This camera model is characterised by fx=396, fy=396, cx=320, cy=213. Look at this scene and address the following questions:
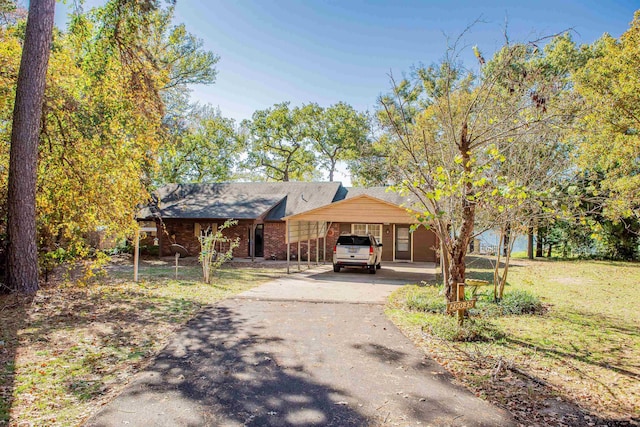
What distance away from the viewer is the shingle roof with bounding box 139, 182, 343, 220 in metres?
21.6

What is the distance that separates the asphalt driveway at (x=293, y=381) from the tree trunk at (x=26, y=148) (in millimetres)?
3955

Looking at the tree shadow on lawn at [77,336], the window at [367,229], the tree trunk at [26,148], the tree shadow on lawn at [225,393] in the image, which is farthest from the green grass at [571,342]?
the window at [367,229]

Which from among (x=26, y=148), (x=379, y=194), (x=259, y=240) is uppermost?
(x=379, y=194)

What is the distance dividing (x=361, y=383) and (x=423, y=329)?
2839 millimetres

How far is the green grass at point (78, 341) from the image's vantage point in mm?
4215

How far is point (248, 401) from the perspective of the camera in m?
4.25

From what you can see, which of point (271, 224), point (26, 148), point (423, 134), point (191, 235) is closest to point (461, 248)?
point (423, 134)

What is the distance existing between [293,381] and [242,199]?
1920cm

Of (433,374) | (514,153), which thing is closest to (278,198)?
(514,153)

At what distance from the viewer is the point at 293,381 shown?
4.79 metres

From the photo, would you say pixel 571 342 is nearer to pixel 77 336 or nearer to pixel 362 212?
pixel 77 336

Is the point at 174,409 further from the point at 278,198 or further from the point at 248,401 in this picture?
the point at 278,198

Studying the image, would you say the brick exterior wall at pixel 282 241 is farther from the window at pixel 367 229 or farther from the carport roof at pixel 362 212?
the carport roof at pixel 362 212

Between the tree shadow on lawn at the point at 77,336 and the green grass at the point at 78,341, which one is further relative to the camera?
the tree shadow on lawn at the point at 77,336
